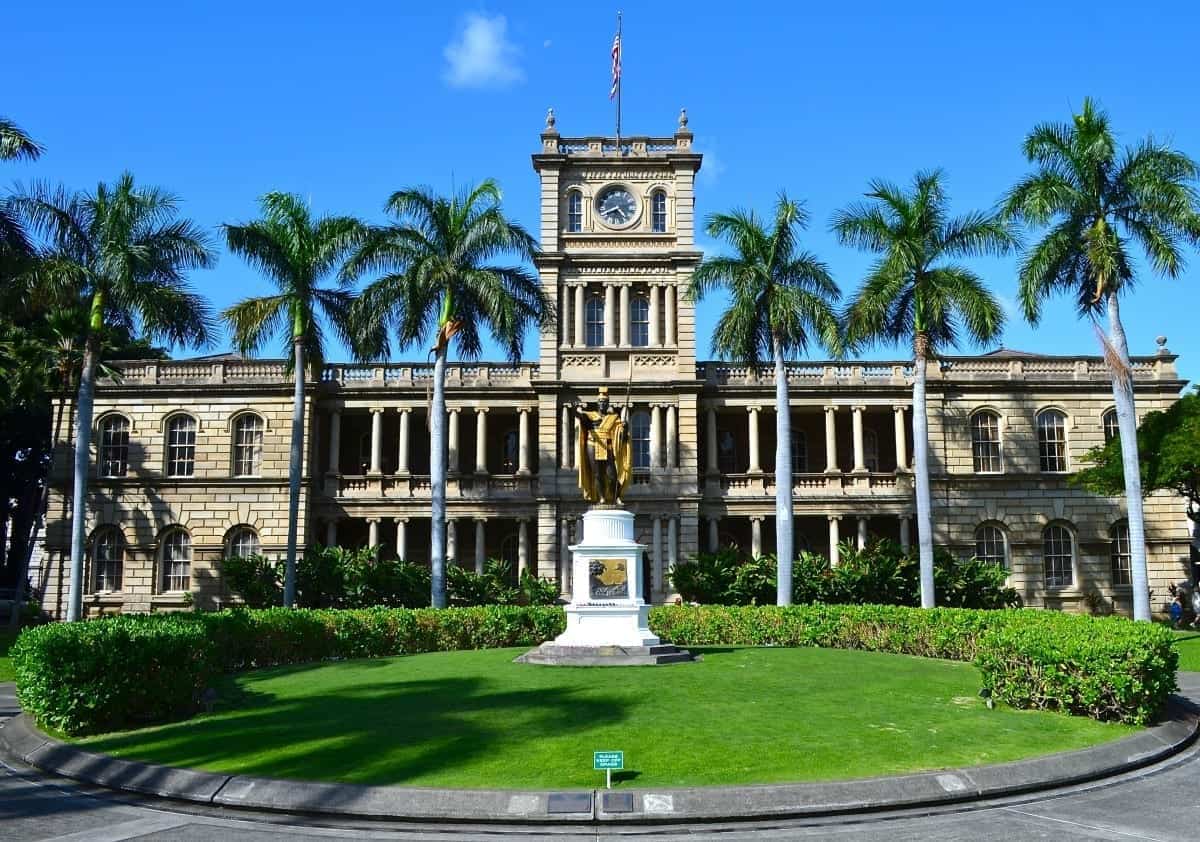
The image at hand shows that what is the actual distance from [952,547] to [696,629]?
17674mm

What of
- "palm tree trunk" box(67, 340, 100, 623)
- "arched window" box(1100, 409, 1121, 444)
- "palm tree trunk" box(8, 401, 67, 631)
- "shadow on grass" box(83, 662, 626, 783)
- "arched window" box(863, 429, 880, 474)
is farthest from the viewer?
"arched window" box(863, 429, 880, 474)

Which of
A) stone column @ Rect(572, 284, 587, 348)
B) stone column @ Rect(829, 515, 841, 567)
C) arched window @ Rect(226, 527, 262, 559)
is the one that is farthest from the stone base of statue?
arched window @ Rect(226, 527, 262, 559)

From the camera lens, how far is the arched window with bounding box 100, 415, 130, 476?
128ft

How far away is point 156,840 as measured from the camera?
340 inches

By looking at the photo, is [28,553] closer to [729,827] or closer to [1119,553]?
[729,827]

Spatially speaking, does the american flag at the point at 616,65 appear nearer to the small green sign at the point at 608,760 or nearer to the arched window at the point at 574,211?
the arched window at the point at 574,211

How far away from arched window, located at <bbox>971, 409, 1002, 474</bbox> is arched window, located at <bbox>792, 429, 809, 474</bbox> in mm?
6390

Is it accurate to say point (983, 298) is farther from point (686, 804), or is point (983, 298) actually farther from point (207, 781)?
point (207, 781)

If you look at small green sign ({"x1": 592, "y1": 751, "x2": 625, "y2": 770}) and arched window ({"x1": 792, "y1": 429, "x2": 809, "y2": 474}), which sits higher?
arched window ({"x1": 792, "y1": 429, "x2": 809, "y2": 474})

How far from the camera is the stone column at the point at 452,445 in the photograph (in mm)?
39312

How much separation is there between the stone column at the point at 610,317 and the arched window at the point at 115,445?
734 inches

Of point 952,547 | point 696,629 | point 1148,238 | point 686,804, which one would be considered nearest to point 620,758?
point 686,804

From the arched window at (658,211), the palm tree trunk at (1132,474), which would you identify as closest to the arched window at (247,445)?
the arched window at (658,211)

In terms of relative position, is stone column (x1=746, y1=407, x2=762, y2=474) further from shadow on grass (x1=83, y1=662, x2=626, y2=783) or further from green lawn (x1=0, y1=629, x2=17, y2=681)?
green lawn (x1=0, y1=629, x2=17, y2=681)
